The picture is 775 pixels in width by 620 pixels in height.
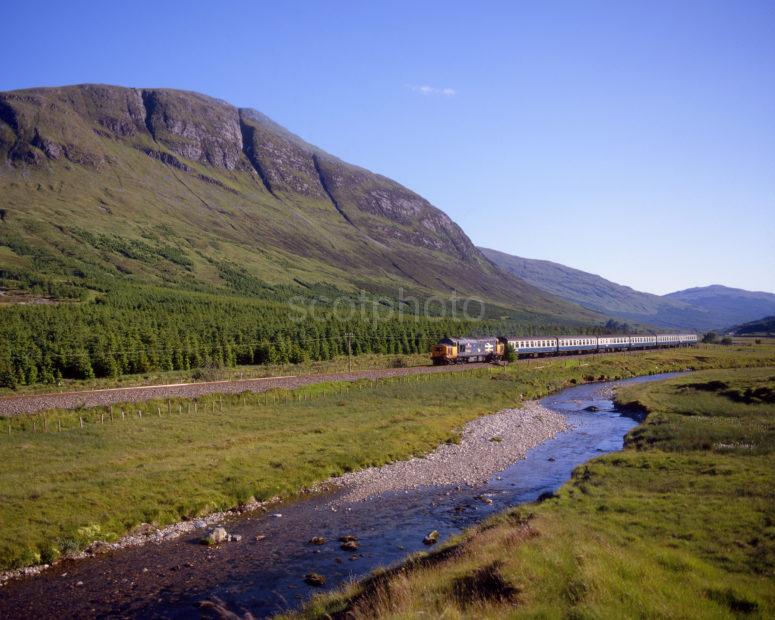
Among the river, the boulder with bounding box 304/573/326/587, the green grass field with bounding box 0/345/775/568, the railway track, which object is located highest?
the railway track

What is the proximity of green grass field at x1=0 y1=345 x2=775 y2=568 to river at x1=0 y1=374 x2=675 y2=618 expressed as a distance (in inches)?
80.8

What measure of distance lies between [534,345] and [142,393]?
220 feet

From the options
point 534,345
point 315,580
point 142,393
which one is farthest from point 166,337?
point 315,580

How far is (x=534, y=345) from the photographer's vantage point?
9269 centimetres

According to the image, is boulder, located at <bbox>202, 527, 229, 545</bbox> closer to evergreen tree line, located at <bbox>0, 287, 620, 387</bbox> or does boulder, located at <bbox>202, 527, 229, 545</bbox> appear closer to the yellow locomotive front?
evergreen tree line, located at <bbox>0, 287, 620, 387</bbox>

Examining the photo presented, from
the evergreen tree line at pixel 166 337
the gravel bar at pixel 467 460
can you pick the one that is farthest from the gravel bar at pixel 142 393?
the gravel bar at pixel 467 460

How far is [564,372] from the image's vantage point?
249ft

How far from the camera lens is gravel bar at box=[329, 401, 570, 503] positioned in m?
27.0

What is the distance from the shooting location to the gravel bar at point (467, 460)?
27.0 metres

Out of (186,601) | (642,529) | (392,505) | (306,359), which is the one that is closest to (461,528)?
(392,505)

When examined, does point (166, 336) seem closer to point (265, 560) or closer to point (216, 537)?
point (216, 537)

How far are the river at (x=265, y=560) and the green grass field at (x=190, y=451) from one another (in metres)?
2.05

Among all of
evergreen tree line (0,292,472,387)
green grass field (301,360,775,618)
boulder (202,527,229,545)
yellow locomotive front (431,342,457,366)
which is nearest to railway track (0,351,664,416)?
yellow locomotive front (431,342,457,366)

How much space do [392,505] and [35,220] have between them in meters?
164
